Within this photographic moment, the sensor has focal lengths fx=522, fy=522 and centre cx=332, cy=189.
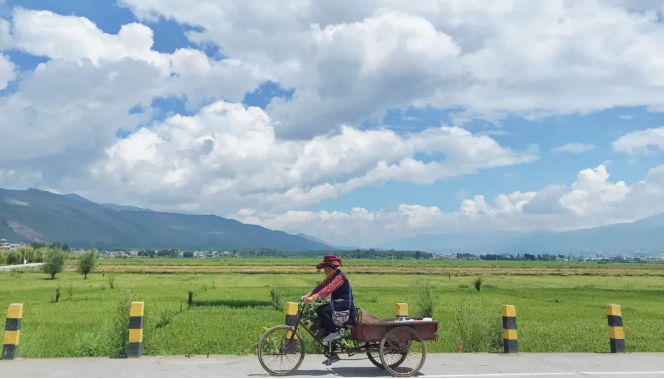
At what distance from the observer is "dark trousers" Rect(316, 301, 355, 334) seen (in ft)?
30.5

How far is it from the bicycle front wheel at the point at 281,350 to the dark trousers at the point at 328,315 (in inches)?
21.9

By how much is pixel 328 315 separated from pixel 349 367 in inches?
60.9

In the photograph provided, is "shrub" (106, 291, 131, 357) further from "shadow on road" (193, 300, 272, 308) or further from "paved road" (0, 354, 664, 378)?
"shadow on road" (193, 300, 272, 308)

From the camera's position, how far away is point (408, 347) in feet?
31.0

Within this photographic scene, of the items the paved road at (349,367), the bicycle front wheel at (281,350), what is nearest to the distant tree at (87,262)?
the paved road at (349,367)

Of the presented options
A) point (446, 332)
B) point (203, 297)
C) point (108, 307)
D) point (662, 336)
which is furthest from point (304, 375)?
point (203, 297)

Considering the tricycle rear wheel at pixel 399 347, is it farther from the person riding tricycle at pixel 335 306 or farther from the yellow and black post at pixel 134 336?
the yellow and black post at pixel 134 336

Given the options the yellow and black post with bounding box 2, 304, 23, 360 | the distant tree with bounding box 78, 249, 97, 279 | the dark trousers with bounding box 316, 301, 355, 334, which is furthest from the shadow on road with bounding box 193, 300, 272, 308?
the distant tree with bounding box 78, 249, 97, 279

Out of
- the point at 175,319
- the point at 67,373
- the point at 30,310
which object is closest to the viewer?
the point at 67,373

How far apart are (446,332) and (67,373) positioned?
15.0m

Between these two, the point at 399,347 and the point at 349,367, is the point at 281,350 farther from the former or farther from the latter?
the point at 399,347

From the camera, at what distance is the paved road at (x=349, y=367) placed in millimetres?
9281

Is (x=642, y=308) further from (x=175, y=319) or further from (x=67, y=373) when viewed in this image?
(x=67, y=373)

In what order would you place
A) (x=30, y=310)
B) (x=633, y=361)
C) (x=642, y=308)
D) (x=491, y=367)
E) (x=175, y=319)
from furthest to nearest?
(x=642, y=308) < (x=30, y=310) < (x=175, y=319) < (x=633, y=361) < (x=491, y=367)
